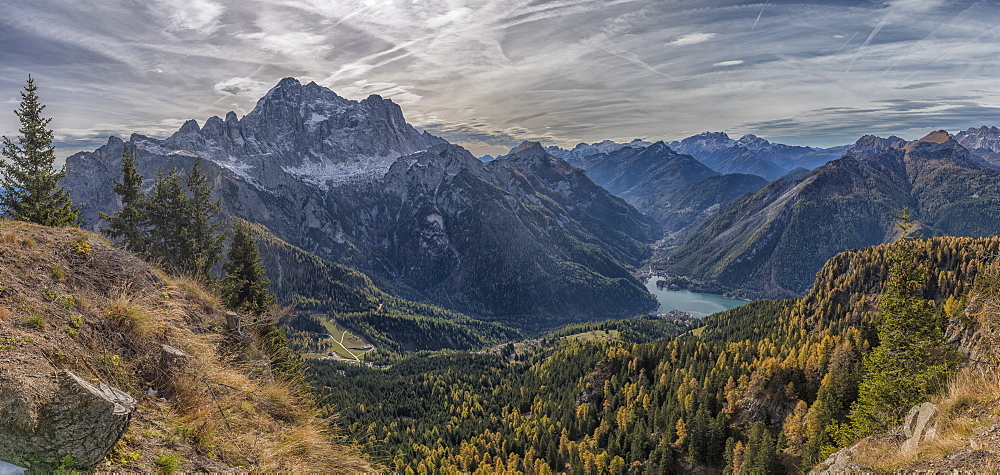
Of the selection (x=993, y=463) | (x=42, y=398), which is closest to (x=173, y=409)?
(x=42, y=398)

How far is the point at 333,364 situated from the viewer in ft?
568

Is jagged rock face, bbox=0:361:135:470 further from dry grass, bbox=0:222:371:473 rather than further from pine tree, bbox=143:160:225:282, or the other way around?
pine tree, bbox=143:160:225:282

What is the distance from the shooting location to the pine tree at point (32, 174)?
31047 millimetres

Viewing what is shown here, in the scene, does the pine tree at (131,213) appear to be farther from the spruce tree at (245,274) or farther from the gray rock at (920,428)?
the gray rock at (920,428)

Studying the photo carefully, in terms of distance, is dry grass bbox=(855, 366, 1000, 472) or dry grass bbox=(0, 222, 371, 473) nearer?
dry grass bbox=(0, 222, 371, 473)

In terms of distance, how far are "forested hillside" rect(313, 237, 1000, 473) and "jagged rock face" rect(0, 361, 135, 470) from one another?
16.7 meters

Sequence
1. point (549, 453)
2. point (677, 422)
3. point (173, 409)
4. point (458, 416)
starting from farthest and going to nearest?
point (458, 416) < point (549, 453) < point (677, 422) < point (173, 409)

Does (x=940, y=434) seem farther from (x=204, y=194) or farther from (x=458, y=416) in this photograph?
(x=458, y=416)

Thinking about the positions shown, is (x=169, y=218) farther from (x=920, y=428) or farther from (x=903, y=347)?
(x=903, y=347)

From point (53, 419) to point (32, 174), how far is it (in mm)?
40232

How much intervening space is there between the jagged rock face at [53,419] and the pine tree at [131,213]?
40.1 meters

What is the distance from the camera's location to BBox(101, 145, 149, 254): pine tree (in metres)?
39.0

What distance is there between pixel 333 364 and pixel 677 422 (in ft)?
490

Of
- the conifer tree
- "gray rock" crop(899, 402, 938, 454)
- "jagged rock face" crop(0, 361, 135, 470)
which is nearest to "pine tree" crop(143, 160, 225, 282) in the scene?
"jagged rock face" crop(0, 361, 135, 470)
